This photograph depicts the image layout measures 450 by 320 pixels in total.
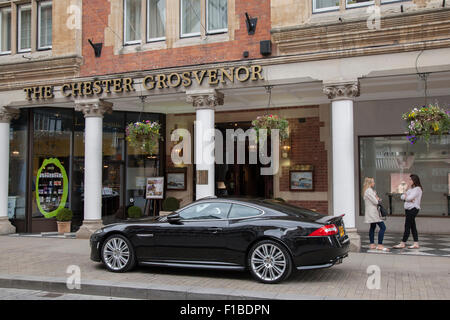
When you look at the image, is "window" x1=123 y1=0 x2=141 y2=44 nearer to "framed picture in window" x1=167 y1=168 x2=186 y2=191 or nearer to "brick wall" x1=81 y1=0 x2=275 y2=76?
"brick wall" x1=81 y1=0 x2=275 y2=76

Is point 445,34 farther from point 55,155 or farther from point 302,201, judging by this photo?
point 55,155

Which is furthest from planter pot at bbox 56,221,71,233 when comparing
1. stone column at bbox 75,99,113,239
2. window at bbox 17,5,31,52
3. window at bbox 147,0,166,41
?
window at bbox 147,0,166,41

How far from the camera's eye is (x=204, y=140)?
1166cm

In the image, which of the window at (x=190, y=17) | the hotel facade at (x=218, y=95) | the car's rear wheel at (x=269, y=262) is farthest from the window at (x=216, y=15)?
the car's rear wheel at (x=269, y=262)

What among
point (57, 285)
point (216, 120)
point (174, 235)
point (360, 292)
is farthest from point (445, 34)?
point (57, 285)

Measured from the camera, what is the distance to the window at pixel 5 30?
14.7 m

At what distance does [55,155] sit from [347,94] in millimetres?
9536

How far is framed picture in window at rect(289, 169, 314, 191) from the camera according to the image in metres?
14.4

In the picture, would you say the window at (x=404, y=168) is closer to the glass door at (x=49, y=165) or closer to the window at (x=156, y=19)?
the window at (x=156, y=19)

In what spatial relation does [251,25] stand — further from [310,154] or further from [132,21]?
[310,154]

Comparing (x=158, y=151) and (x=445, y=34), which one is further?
(x=158, y=151)

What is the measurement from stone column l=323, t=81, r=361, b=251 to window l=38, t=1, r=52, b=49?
8.97 metres

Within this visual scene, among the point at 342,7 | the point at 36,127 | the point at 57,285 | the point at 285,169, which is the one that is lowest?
the point at 57,285

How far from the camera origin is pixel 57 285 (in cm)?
732
